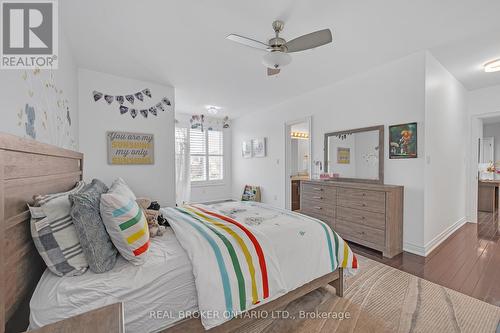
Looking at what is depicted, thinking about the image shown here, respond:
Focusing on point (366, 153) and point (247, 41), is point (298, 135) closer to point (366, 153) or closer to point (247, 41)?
point (366, 153)

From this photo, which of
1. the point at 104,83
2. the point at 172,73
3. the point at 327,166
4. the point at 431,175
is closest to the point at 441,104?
the point at 431,175

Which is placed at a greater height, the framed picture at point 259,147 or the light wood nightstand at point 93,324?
the framed picture at point 259,147

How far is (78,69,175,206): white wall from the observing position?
3197mm

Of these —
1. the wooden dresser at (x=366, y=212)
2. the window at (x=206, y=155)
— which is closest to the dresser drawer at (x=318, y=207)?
the wooden dresser at (x=366, y=212)

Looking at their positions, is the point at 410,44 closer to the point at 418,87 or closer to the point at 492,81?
the point at 418,87

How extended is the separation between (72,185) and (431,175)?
13.4 ft

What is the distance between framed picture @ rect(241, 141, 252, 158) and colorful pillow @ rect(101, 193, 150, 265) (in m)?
4.69

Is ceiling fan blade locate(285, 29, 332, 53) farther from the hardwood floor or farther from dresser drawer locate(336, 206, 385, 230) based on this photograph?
the hardwood floor

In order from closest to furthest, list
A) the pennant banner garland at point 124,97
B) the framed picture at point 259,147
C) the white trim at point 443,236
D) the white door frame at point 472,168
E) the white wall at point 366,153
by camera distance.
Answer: the white trim at point 443,236 → the white wall at point 366,153 → the pennant banner garland at point 124,97 → the white door frame at point 472,168 → the framed picture at point 259,147

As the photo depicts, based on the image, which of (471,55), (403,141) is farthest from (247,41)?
(471,55)

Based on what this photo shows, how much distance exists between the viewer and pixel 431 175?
9.20 ft

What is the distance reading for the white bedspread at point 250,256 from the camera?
1.24 meters

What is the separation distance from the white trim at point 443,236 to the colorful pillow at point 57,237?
3.56 meters

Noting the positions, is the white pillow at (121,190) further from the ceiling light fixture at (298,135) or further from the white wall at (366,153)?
the ceiling light fixture at (298,135)
